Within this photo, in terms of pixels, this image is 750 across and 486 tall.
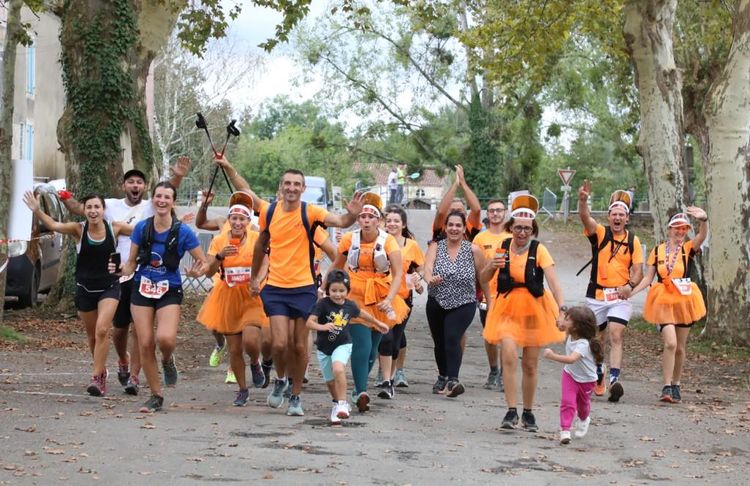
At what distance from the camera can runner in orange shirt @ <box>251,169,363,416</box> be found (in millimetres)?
11367

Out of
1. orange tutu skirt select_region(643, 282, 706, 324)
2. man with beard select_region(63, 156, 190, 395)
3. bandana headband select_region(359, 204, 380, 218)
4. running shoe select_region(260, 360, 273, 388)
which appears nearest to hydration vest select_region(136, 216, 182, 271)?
man with beard select_region(63, 156, 190, 395)

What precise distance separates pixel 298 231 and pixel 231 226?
1.71 metres

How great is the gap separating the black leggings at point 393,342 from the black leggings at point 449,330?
32 cm

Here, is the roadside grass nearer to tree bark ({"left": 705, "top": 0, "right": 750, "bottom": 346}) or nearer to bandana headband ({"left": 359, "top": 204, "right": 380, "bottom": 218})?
bandana headband ({"left": 359, "top": 204, "right": 380, "bottom": 218})

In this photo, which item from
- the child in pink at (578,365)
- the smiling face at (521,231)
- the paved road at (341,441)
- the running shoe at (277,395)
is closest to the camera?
the paved road at (341,441)

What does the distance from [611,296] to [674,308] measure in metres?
0.65

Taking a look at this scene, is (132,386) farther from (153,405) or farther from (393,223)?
(393,223)

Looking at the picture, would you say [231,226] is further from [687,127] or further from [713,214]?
[687,127]

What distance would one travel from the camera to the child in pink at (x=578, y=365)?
35.4 feet

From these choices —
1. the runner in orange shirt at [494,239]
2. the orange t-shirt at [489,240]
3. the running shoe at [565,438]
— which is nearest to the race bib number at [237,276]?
the orange t-shirt at [489,240]

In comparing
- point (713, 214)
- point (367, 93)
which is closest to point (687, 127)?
point (713, 214)

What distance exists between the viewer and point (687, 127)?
36125 millimetres

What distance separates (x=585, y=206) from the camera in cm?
1309

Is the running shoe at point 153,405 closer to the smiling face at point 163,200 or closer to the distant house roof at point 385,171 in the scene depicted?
the smiling face at point 163,200
